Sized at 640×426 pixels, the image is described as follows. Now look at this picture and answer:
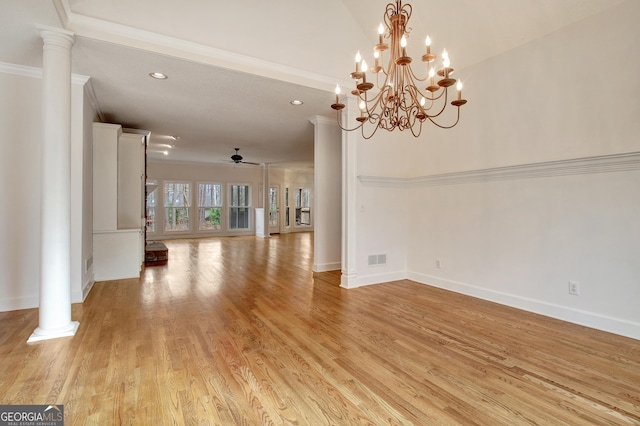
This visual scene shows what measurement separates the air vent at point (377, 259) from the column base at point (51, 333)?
3467mm

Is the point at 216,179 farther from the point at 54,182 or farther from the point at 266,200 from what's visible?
the point at 54,182

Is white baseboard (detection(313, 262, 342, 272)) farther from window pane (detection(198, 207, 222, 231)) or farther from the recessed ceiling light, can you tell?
→ window pane (detection(198, 207, 222, 231))

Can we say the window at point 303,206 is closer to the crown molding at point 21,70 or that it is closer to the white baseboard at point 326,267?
the white baseboard at point 326,267

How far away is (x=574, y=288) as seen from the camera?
9.93ft

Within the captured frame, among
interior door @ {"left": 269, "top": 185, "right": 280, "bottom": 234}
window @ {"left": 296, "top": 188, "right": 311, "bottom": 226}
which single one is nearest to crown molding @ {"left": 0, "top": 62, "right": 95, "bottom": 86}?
interior door @ {"left": 269, "top": 185, "right": 280, "bottom": 234}

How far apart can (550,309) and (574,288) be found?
1.07 feet

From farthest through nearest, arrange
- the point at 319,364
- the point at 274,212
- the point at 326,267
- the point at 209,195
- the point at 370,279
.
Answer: the point at 274,212
the point at 209,195
the point at 326,267
the point at 370,279
the point at 319,364

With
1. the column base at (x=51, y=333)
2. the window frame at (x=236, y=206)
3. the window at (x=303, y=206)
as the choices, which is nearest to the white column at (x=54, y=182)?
the column base at (x=51, y=333)

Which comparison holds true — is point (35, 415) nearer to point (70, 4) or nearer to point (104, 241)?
point (70, 4)

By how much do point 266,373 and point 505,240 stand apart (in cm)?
308

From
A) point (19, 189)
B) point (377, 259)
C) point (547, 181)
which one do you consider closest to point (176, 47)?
point (19, 189)

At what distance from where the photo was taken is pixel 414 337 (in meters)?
2.67

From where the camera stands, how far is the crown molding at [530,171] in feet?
8.94

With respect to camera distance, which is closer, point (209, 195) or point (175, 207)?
point (175, 207)
